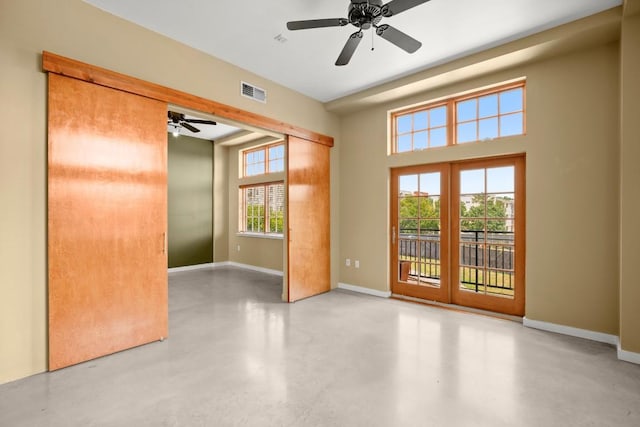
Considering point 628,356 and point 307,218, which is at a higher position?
point 307,218

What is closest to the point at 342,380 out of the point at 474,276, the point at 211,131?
the point at 474,276

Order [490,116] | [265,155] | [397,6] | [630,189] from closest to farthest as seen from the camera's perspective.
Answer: [397,6] → [630,189] → [490,116] → [265,155]

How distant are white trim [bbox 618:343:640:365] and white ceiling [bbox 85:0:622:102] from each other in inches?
126

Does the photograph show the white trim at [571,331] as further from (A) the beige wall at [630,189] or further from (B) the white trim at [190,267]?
(B) the white trim at [190,267]

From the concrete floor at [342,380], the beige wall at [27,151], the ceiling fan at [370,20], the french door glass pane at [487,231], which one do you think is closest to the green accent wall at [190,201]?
the concrete floor at [342,380]

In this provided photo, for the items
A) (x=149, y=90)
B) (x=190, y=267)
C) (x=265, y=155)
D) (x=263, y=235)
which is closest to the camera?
(x=149, y=90)

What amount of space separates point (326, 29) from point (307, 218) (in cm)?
267

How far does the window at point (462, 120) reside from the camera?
3770mm

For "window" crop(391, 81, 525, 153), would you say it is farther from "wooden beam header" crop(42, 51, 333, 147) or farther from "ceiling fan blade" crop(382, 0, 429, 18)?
"ceiling fan blade" crop(382, 0, 429, 18)

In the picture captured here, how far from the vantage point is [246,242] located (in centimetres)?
729

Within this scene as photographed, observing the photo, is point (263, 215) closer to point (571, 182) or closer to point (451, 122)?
point (451, 122)

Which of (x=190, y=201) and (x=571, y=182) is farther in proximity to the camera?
(x=190, y=201)

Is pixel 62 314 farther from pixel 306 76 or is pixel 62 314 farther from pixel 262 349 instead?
pixel 306 76

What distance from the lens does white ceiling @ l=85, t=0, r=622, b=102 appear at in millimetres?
2717
